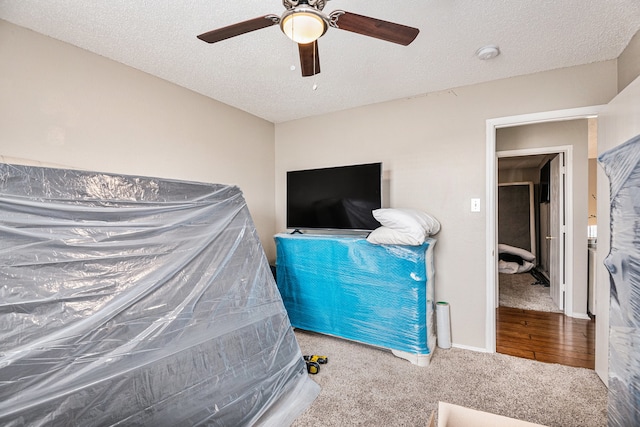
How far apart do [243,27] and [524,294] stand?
197 inches

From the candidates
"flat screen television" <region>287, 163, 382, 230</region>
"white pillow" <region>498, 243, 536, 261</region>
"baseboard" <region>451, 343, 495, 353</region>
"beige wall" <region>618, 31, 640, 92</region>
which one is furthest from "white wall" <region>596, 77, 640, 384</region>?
"white pillow" <region>498, 243, 536, 261</region>

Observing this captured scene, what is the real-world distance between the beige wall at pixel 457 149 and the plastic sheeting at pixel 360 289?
0.33m

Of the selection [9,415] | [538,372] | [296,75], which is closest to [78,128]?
[296,75]

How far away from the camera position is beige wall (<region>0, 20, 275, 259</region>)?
6.08 ft

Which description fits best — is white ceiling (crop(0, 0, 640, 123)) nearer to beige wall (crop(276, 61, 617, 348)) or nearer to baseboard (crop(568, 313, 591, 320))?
beige wall (crop(276, 61, 617, 348))

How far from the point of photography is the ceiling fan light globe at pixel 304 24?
1.25 m

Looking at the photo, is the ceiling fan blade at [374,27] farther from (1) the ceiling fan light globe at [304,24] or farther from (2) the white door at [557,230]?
(2) the white door at [557,230]

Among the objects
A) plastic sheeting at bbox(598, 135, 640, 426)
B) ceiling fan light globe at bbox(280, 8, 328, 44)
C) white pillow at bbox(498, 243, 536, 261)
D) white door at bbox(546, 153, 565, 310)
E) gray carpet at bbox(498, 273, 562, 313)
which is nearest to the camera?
plastic sheeting at bbox(598, 135, 640, 426)

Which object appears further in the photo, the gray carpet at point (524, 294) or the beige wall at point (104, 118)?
the gray carpet at point (524, 294)

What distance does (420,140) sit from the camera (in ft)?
9.64

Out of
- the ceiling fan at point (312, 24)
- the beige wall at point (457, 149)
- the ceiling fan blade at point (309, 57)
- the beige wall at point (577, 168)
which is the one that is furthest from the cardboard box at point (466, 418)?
the beige wall at point (577, 168)

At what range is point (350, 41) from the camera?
79.5 inches

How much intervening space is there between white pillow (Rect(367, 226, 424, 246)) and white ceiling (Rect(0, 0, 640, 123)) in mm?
1320

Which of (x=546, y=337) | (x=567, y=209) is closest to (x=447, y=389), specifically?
(x=546, y=337)
